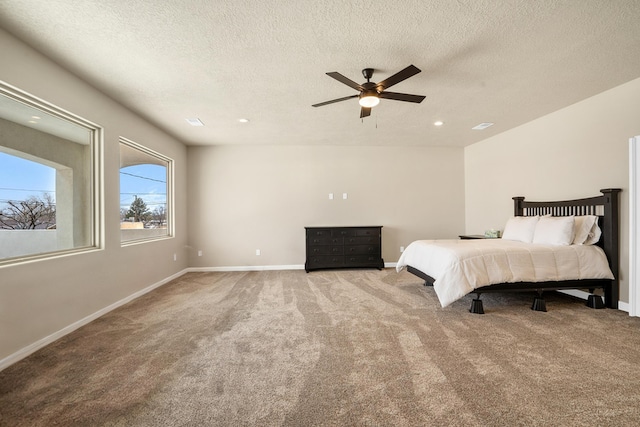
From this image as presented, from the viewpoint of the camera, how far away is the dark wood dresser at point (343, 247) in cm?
538

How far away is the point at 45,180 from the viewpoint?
2633 mm

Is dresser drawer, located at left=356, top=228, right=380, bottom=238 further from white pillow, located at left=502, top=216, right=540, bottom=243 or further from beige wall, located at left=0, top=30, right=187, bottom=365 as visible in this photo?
beige wall, located at left=0, top=30, right=187, bottom=365

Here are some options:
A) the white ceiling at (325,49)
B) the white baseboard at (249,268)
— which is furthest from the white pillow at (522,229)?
the white baseboard at (249,268)

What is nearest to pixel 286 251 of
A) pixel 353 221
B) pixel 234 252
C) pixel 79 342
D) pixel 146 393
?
pixel 234 252

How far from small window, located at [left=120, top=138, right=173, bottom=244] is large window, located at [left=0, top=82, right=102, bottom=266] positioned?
53 centimetres

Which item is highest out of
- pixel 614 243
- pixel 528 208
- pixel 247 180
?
pixel 247 180

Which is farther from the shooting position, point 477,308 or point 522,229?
point 522,229

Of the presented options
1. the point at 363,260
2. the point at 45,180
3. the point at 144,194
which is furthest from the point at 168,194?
the point at 363,260

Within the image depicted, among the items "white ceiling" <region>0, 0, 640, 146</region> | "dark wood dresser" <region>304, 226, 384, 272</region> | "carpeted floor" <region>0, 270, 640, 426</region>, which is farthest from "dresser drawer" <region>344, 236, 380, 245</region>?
"white ceiling" <region>0, 0, 640, 146</region>

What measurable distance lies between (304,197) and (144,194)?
285cm

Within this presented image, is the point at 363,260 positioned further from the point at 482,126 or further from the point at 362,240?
the point at 482,126

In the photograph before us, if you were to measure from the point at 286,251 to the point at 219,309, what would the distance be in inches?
99.9

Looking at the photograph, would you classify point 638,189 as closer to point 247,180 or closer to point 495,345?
point 495,345

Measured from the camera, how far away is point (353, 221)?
5.89m
